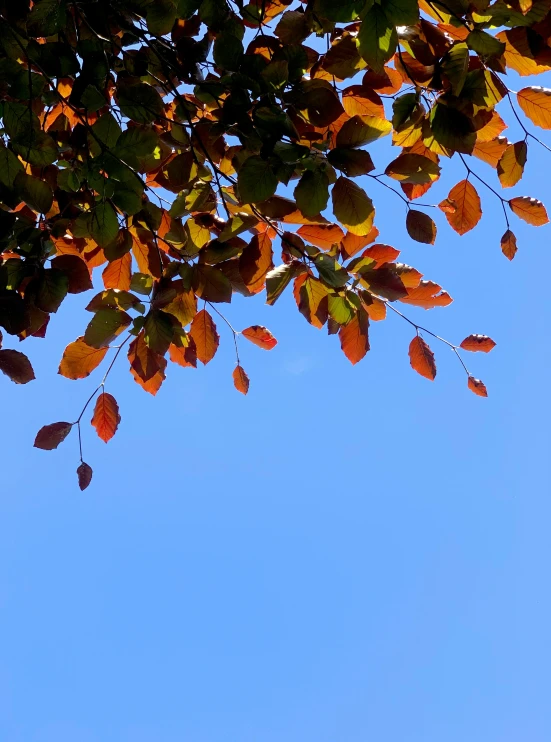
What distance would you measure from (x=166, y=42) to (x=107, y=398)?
100cm

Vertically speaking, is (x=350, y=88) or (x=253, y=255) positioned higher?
(x=350, y=88)

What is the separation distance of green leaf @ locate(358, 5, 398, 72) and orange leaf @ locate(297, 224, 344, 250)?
45cm

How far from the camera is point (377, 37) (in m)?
1.04

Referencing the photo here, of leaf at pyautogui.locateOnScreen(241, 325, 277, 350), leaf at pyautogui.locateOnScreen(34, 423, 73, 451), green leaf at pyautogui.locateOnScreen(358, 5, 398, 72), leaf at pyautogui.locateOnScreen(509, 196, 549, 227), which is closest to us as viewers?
green leaf at pyautogui.locateOnScreen(358, 5, 398, 72)

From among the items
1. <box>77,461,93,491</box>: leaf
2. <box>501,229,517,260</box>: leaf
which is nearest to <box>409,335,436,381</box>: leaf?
<box>501,229,517,260</box>: leaf

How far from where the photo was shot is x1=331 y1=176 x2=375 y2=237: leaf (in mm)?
1299

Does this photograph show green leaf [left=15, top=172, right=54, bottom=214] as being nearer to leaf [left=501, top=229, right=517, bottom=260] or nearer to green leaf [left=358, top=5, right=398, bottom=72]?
green leaf [left=358, top=5, right=398, bottom=72]

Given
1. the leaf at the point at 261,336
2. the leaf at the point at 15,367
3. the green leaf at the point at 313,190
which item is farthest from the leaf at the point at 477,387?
the leaf at the point at 15,367

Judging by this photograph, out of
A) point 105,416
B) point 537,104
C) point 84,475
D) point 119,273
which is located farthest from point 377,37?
point 84,475

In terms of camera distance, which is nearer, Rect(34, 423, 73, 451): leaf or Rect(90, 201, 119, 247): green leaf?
Rect(90, 201, 119, 247): green leaf

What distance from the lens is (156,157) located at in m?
1.54

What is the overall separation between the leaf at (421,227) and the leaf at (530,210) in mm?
212

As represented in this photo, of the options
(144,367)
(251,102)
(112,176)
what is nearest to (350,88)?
(251,102)

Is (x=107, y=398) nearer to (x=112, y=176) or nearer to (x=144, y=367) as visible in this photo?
(x=144, y=367)
